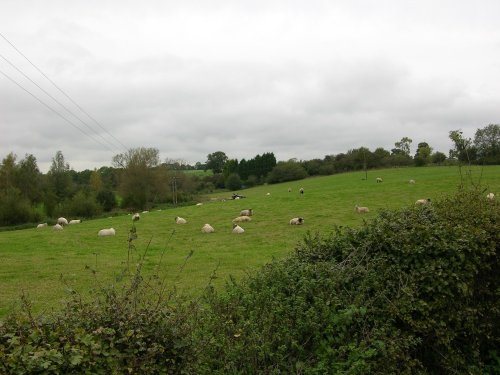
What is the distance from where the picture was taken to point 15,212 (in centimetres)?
5188

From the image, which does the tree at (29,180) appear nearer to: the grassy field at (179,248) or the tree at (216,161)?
the grassy field at (179,248)

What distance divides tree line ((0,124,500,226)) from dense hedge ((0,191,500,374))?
1191 inches

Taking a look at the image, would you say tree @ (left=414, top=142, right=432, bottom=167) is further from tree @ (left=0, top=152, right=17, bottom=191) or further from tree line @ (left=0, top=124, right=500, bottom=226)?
tree @ (left=0, top=152, right=17, bottom=191)

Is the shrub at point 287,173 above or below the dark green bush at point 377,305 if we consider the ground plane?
above

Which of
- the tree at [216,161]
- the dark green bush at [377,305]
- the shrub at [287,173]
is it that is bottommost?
the dark green bush at [377,305]

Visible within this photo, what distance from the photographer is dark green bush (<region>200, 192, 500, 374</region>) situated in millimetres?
4324

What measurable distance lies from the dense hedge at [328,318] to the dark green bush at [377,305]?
0.02 metres

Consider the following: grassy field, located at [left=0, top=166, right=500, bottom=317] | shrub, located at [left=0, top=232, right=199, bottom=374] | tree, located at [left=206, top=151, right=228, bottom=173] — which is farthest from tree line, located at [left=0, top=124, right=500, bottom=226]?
shrub, located at [left=0, top=232, right=199, bottom=374]

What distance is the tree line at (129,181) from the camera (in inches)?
2141

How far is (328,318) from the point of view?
4645 millimetres

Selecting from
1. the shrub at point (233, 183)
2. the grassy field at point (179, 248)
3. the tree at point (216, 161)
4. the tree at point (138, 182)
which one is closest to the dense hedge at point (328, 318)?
the grassy field at point (179, 248)

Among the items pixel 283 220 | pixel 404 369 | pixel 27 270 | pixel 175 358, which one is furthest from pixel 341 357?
pixel 283 220

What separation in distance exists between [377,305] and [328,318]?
2.55ft

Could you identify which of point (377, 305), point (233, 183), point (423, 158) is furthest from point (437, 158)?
point (377, 305)
